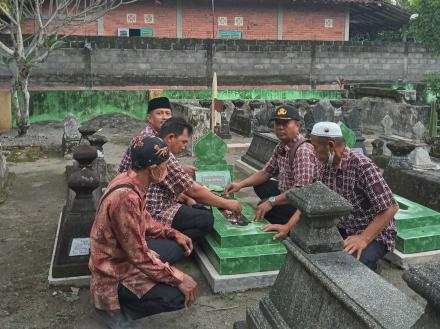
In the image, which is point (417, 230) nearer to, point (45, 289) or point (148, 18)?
point (45, 289)

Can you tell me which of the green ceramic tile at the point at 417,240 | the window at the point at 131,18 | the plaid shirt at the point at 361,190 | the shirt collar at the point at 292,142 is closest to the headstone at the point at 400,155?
the green ceramic tile at the point at 417,240

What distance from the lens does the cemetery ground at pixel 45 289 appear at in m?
3.66

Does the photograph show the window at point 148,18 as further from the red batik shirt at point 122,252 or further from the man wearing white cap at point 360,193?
the red batik shirt at point 122,252

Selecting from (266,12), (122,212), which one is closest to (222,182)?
(122,212)

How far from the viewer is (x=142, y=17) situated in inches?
798

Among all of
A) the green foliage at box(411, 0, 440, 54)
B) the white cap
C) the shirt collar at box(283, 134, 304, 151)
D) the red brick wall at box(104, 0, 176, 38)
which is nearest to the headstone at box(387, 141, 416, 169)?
the shirt collar at box(283, 134, 304, 151)

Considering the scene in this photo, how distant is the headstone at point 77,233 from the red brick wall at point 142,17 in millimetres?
17084

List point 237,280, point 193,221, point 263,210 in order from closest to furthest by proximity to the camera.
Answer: point 237,280 → point 193,221 → point 263,210

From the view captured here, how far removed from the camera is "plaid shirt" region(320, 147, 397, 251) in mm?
3402

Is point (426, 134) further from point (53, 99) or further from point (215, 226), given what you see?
point (53, 99)

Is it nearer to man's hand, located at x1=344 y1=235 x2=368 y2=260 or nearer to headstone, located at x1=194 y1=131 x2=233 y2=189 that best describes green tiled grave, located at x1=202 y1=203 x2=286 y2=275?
man's hand, located at x1=344 y1=235 x2=368 y2=260

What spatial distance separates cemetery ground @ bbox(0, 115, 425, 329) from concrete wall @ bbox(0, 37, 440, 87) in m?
9.31

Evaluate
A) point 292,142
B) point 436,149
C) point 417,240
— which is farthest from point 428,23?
point 292,142

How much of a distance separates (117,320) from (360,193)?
77.9 inches
